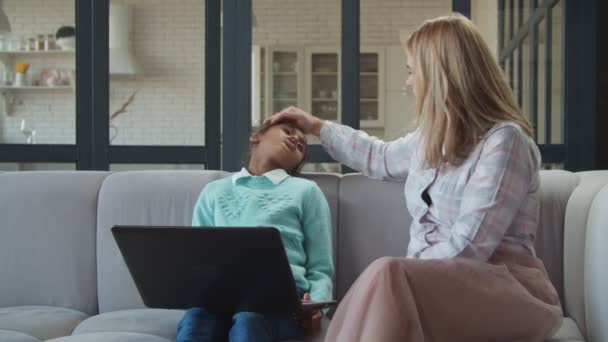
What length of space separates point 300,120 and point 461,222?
0.82 m

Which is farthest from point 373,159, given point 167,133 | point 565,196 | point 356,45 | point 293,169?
point 167,133

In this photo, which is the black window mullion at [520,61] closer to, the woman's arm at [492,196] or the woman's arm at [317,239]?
the woman's arm at [317,239]

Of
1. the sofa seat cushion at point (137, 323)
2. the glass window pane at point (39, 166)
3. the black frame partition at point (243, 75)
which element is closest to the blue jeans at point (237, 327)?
the sofa seat cushion at point (137, 323)

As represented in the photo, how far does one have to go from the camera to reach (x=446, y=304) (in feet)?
5.84

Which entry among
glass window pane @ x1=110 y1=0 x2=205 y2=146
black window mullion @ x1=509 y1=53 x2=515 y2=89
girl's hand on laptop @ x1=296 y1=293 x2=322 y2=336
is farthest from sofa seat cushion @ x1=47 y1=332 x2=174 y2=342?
black window mullion @ x1=509 y1=53 x2=515 y2=89

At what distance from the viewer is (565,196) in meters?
2.51

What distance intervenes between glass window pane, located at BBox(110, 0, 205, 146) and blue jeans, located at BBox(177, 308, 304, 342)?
72.0 inches

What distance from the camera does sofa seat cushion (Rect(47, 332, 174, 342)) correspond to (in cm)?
209

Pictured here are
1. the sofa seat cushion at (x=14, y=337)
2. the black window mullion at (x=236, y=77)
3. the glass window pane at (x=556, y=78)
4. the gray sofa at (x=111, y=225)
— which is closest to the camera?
the sofa seat cushion at (x=14, y=337)

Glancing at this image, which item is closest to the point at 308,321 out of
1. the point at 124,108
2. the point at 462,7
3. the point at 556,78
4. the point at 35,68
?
the point at 462,7

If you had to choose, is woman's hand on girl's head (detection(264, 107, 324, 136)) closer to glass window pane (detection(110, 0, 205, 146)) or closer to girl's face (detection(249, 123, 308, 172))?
girl's face (detection(249, 123, 308, 172))

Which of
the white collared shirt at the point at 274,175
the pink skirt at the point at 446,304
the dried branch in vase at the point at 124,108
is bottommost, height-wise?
the pink skirt at the point at 446,304

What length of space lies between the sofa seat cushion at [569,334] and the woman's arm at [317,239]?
25.2 inches

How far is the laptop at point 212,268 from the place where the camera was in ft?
6.22
